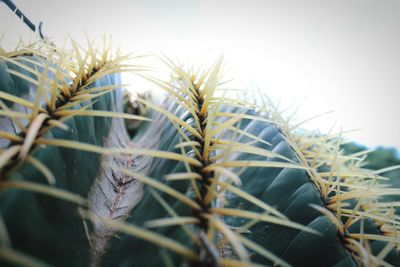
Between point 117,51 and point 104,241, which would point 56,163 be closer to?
point 104,241

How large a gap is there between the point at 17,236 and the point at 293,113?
663mm

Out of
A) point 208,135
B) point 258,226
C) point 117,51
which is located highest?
point 117,51

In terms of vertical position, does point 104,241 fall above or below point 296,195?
below

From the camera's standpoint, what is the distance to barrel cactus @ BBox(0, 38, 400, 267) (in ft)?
0.96

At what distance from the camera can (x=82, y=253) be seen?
419 mm

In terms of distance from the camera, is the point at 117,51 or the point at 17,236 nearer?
the point at 17,236

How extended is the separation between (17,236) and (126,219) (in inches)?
7.8

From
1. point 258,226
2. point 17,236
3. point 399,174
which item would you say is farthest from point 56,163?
point 399,174

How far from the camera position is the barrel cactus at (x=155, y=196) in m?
0.29

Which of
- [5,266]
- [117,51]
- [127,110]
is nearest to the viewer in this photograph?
[5,266]

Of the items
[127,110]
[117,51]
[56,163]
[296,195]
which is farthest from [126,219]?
[127,110]

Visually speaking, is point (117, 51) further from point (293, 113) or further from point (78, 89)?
point (293, 113)

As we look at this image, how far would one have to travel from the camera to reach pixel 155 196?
0.28 meters

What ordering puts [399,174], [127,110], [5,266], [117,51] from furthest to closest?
1. [399,174]
2. [127,110]
3. [117,51]
4. [5,266]
